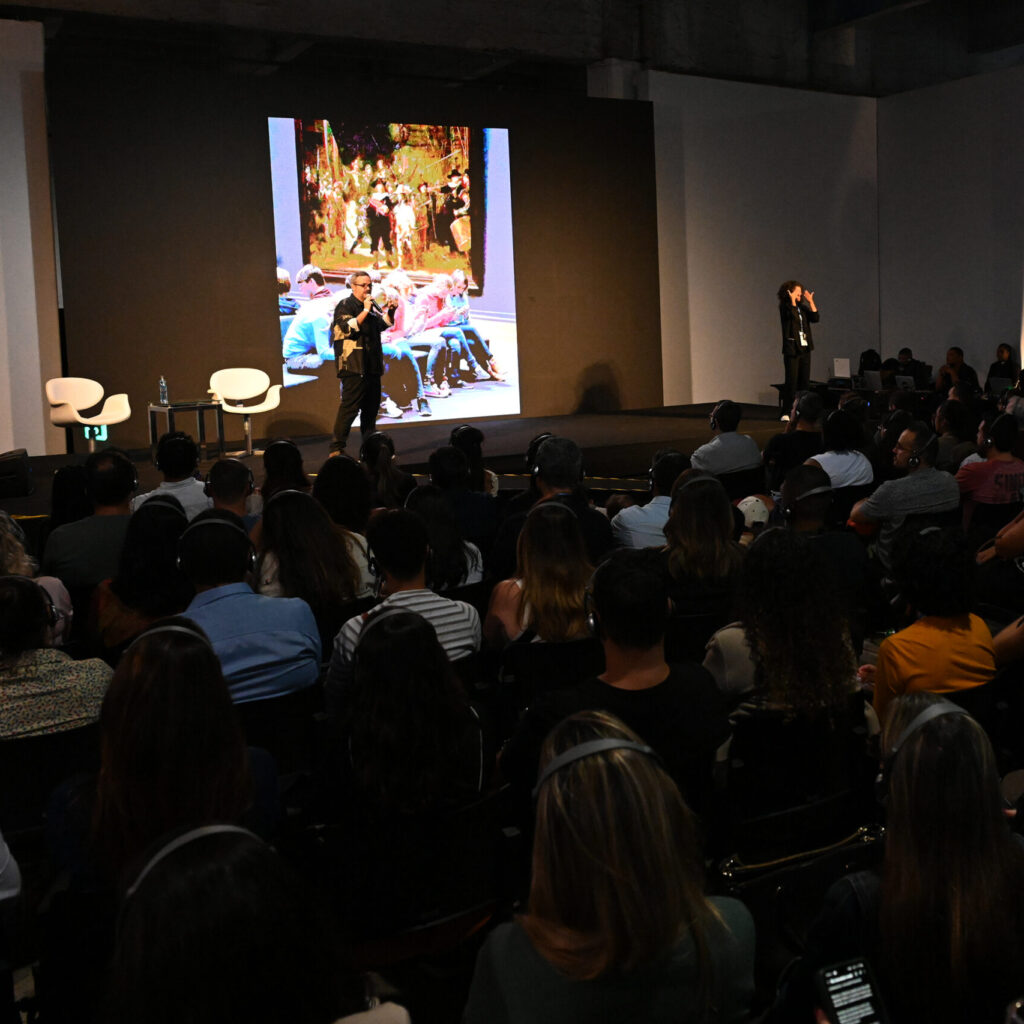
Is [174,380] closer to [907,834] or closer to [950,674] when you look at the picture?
[950,674]

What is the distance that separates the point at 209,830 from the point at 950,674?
2.01 metres

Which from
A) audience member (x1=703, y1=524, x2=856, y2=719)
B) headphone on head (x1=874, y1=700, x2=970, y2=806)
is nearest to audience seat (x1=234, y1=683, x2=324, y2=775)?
audience member (x1=703, y1=524, x2=856, y2=719)

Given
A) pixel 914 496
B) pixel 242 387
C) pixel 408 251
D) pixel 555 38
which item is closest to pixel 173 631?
pixel 914 496

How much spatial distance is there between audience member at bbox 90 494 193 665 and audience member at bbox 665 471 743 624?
4.96 feet

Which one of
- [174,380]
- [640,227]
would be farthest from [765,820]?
[640,227]

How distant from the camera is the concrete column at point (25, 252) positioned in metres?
10.8

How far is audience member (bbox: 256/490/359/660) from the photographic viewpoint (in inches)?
142

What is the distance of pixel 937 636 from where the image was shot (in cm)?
269

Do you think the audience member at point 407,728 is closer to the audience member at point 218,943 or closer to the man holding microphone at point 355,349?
the audience member at point 218,943

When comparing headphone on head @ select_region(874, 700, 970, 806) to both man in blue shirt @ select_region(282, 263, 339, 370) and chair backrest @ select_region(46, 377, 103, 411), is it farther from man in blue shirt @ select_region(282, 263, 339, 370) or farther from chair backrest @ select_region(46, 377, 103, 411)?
man in blue shirt @ select_region(282, 263, 339, 370)

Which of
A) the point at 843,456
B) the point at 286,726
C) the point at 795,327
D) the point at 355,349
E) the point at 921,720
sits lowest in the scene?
the point at 286,726

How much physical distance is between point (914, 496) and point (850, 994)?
379 centimetres

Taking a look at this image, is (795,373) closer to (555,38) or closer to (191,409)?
(555,38)

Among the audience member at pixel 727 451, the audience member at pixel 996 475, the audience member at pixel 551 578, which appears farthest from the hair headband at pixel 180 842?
the audience member at pixel 727 451
